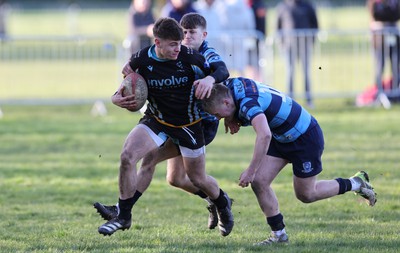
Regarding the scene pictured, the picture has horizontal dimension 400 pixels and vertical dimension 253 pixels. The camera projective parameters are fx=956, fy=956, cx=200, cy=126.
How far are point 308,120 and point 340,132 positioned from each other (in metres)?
7.17

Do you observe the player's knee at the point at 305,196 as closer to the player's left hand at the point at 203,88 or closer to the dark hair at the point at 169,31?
the player's left hand at the point at 203,88

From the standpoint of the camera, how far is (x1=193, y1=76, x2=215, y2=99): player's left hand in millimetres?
6844

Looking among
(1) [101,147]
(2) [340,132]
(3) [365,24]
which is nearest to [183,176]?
(1) [101,147]

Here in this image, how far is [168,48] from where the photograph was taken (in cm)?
700

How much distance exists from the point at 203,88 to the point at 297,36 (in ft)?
35.7

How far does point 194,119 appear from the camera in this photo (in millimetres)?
7398

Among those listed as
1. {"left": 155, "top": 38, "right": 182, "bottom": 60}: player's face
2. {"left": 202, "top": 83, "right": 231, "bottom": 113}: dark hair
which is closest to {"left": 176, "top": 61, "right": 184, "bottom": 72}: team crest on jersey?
{"left": 155, "top": 38, "right": 182, "bottom": 60}: player's face

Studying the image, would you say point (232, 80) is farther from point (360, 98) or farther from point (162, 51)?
point (360, 98)

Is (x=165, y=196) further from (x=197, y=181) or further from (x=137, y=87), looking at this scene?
(x=137, y=87)

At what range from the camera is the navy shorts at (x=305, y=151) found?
7250 millimetres

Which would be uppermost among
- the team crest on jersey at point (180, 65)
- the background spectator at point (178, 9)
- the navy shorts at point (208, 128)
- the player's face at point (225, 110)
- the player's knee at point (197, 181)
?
the background spectator at point (178, 9)

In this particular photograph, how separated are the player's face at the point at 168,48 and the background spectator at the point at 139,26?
1024 cm

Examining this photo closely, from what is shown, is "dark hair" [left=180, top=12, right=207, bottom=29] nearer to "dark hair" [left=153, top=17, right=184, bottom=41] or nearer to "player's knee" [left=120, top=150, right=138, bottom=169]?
"dark hair" [left=153, top=17, right=184, bottom=41]

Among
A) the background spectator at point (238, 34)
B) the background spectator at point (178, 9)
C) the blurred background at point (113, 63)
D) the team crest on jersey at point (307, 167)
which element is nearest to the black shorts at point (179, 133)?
the team crest on jersey at point (307, 167)
